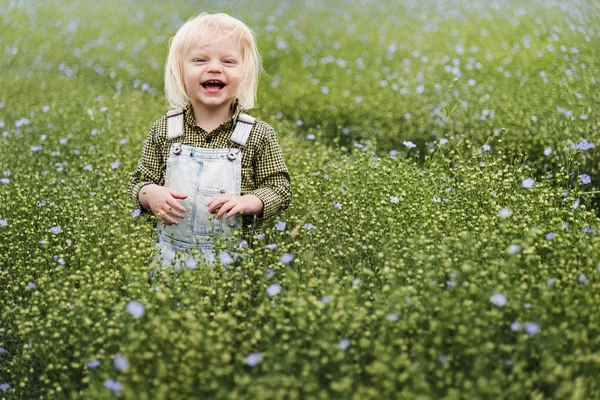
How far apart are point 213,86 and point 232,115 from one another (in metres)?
0.21

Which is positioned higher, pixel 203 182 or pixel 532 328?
pixel 532 328

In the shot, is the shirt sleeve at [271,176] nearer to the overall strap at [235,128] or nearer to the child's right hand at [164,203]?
the overall strap at [235,128]

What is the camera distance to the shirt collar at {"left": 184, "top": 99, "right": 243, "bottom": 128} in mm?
3324

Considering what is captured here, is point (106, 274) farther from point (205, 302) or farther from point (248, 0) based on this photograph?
point (248, 0)

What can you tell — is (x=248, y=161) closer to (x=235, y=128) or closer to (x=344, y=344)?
(x=235, y=128)

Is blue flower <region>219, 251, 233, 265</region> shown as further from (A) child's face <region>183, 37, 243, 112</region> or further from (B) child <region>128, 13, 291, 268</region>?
(A) child's face <region>183, 37, 243, 112</region>

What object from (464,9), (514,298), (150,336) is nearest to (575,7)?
(464,9)

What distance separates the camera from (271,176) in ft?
11.2

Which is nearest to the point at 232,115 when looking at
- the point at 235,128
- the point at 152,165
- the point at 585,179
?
the point at 235,128

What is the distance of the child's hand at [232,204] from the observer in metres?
3.09

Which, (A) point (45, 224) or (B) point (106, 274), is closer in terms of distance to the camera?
(B) point (106, 274)

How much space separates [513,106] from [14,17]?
31.3ft

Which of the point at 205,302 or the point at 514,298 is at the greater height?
the point at 514,298

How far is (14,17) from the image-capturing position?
1150 centimetres
